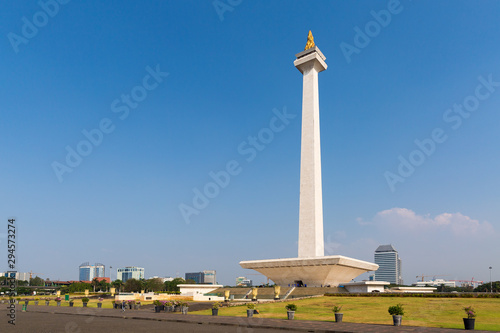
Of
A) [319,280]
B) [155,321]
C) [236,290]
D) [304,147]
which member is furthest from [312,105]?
[155,321]

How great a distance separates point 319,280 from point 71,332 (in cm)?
4105

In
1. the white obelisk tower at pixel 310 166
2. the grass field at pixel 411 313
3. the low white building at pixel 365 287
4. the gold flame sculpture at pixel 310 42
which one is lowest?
the low white building at pixel 365 287

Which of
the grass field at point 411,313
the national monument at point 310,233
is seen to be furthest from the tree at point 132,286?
the grass field at point 411,313

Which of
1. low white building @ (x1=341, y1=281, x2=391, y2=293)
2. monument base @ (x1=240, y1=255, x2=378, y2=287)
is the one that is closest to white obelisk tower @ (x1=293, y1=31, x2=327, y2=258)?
monument base @ (x1=240, y1=255, x2=378, y2=287)

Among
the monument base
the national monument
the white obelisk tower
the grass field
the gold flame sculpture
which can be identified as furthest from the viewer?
the gold flame sculpture

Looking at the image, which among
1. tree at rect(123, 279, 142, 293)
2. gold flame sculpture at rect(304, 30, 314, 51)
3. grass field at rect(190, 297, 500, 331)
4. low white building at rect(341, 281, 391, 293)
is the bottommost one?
tree at rect(123, 279, 142, 293)

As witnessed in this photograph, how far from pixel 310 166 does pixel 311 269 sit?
1498 centimetres

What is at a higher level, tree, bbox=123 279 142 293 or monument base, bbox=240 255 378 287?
monument base, bbox=240 255 378 287

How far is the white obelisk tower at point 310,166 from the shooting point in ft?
179

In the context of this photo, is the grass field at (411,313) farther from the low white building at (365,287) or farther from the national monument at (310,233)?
the national monument at (310,233)

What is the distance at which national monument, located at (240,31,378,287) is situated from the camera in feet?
168

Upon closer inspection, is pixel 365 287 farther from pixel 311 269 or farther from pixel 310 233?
pixel 310 233

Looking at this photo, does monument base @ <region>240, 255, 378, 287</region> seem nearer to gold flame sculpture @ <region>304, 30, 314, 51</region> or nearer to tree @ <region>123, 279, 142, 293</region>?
tree @ <region>123, 279, 142, 293</region>

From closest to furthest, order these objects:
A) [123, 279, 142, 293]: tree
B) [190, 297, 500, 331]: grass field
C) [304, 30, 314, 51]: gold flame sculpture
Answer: [190, 297, 500, 331]: grass field, [304, 30, 314, 51]: gold flame sculpture, [123, 279, 142, 293]: tree
